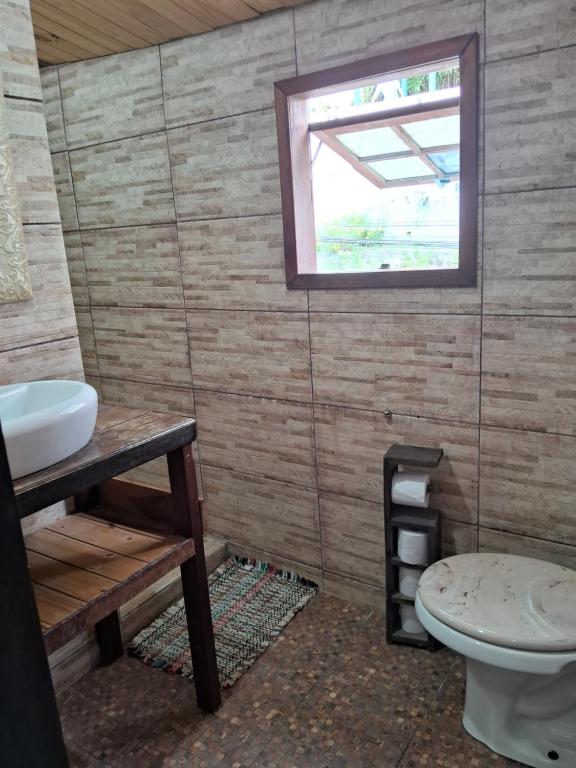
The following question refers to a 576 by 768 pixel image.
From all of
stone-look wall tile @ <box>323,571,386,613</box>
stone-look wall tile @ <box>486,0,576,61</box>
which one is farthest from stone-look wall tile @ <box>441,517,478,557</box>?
stone-look wall tile @ <box>486,0,576,61</box>

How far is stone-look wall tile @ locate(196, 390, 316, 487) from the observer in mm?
2332

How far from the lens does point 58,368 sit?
1773 mm

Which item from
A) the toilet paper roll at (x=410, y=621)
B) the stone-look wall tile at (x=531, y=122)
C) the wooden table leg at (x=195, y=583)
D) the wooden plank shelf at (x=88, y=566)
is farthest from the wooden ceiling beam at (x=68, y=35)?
the toilet paper roll at (x=410, y=621)

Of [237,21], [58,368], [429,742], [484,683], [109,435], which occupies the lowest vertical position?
[429,742]

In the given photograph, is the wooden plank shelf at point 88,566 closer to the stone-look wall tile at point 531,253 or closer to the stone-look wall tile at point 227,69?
the stone-look wall tile at point 531,253

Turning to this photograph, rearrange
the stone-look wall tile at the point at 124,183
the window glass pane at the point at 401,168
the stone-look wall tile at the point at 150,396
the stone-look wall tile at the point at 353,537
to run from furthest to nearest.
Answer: the stone-look wall tile at the point at 150,396 < the stone-look wall tile at the point at 124,183 < the stone-look wall tile at the point at 353,537 < the window glass pane at the point at 401,168

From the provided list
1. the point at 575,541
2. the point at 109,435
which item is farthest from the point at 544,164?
the point at 109,435

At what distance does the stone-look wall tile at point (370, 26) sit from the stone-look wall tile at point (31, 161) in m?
0.88

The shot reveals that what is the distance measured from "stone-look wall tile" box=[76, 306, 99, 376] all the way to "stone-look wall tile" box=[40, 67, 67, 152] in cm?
74

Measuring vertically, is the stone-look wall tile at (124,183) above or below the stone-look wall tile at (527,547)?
above

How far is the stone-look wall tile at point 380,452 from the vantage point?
1979 millimetres

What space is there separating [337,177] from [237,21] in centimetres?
62

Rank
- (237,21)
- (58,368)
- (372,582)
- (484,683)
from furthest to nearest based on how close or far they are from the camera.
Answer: (372,582) < (237,21) < (58,368) < (484,683)

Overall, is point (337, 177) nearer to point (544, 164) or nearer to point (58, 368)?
point (544, 164)
